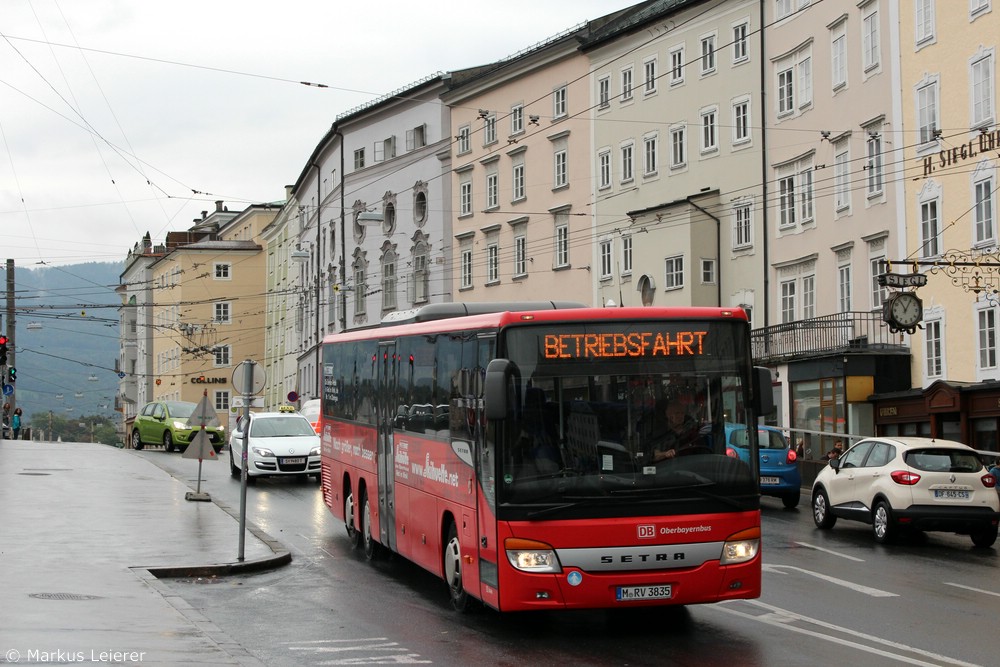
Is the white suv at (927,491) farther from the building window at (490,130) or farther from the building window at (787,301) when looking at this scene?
the building window at (490,130)

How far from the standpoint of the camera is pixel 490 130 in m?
64.4

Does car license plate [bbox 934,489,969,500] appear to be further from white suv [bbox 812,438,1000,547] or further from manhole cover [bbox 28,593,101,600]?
manhole cover [bbox 28,593,101,600]

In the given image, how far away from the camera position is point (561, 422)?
1191cm

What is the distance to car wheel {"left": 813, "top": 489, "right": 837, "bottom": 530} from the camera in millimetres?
23688

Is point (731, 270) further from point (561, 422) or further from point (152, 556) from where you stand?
point (561, 422)

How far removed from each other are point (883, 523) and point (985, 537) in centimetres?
155

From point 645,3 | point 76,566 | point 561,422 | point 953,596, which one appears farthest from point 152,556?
point 645,3

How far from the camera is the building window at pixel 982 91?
33250 millimetres

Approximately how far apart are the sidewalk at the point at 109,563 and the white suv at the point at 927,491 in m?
9.31

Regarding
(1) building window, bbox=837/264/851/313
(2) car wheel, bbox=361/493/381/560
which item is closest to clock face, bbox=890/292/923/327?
(1) building window, bbox=837/264/851/313

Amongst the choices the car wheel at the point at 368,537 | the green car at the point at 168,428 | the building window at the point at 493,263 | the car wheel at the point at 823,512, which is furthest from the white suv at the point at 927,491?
the building window at the point at 493,263

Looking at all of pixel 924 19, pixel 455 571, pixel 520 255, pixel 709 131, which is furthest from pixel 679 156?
pixel 455 571

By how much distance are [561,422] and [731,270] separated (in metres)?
36.7

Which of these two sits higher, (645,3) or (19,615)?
(645,3)
